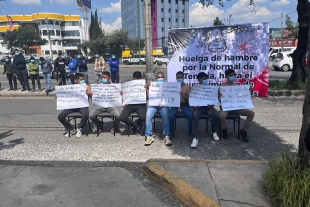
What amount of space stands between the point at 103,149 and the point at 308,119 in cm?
350

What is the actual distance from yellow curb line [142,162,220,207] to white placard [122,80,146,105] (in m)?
2.00

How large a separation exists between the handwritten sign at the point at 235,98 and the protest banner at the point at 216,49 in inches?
77.9

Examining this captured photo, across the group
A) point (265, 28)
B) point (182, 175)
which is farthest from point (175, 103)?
point (265, 28)

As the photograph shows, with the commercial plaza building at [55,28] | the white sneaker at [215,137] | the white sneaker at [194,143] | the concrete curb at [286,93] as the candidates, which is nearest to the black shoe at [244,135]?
the white sneaker at [215,137]

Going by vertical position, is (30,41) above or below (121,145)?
above

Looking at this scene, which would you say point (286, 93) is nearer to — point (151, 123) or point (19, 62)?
point (151, 123)

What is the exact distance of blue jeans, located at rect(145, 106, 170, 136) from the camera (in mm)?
5211

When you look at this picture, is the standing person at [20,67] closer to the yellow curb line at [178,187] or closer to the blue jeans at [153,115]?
the blue jeans at [153,115]

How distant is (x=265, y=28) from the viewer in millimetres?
7098

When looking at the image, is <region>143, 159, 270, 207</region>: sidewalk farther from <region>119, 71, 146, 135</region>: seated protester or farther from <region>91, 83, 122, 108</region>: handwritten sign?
Answer: <region>91, 83, 122, 108</region>: handwritten sign

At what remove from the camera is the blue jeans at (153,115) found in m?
5.21

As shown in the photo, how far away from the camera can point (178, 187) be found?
128 inches

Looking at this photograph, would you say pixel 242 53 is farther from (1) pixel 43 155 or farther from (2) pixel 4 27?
(2) pixel 4 27

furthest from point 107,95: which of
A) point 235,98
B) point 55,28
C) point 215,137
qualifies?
point 55,28
